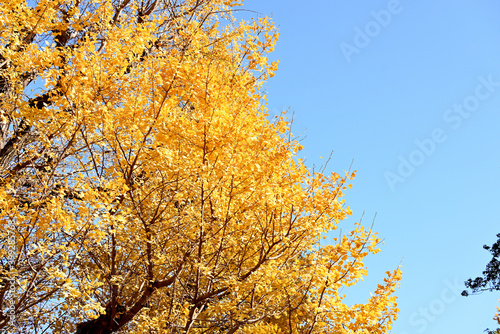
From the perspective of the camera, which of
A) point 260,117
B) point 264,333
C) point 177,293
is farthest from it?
point 260,117

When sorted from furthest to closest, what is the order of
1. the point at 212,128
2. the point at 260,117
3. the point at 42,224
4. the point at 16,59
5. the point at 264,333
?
the point at 260,117 → the point at 16,59 → the point at 264,333 → the point at 212,128 → the point at 42,224

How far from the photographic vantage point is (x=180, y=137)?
421 cm

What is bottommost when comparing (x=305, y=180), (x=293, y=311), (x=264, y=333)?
(x=264, y=333)

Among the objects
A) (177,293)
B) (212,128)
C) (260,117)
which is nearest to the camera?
(212,128)

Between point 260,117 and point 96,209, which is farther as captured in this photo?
point 260,117

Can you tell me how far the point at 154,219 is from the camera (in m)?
4.44

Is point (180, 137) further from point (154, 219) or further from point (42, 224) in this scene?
point (42, 224)

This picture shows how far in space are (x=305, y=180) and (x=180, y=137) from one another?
1.56m

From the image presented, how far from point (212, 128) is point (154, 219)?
1.30m

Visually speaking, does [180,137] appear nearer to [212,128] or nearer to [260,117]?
[212,128]

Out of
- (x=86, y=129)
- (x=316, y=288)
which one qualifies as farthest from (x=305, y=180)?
(x=86, y=129)

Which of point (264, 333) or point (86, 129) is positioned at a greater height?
point (86, 129)

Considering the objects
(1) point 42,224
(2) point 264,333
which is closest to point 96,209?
(1) point 42,224

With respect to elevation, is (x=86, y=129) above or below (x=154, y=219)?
above
